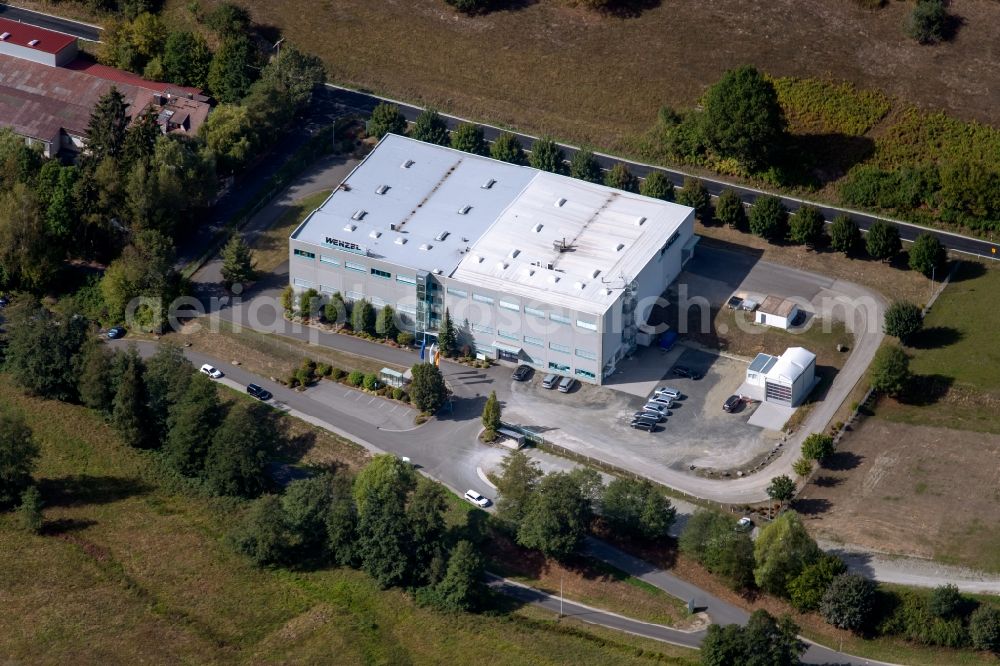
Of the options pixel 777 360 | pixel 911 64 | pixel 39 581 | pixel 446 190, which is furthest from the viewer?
pixel 911 64

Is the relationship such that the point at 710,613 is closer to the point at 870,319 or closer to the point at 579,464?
the point at 579,464

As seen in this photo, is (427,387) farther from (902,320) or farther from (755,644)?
(902,320)

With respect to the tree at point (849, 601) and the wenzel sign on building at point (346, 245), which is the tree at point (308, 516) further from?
the tree at point (849, 601)

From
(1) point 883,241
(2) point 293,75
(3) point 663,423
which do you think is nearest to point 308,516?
(3) point 663,423

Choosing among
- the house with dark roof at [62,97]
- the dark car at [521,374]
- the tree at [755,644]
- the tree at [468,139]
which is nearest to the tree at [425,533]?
the dark car at [521,374]

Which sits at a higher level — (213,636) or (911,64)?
(911,64)

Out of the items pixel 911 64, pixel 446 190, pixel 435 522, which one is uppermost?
pixel 911 64

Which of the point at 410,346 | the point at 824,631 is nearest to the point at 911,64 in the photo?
the point at 410,346
